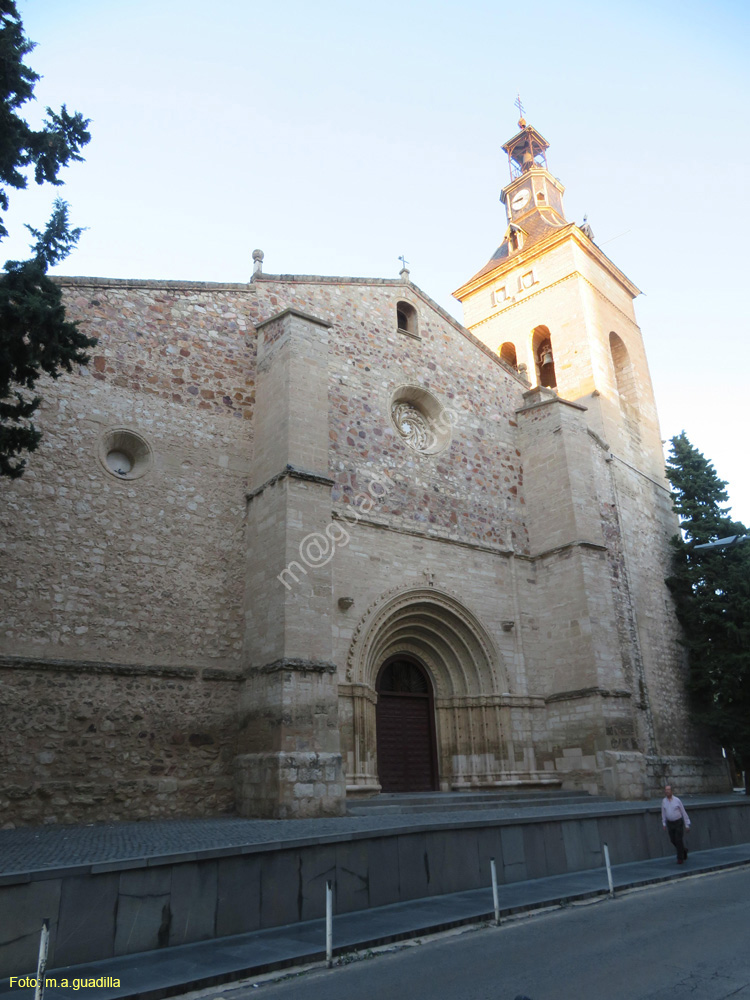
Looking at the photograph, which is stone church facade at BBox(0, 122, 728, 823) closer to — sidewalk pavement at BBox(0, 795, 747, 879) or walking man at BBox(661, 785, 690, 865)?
sidewalk pavement at BBox(0, 795, 747, 879)

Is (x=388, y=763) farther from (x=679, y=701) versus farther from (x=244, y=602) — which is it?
(x=679, y=701)

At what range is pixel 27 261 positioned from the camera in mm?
7484

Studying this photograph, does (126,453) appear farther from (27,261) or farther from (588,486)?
(588,486)

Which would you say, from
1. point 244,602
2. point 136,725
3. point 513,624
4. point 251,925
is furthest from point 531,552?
point 251,925

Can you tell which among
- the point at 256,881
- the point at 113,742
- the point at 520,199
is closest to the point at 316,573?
the point at 113,742

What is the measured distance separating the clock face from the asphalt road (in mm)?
25511

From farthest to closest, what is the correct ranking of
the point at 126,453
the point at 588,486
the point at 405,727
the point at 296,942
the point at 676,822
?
the point at 588,486
the point at 405,727
the point at 126,453
the point at 676,822
the point at 296,942

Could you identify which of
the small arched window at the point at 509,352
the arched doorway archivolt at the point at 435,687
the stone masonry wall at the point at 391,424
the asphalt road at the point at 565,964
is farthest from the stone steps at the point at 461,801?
the small arched window at the point at 509,352

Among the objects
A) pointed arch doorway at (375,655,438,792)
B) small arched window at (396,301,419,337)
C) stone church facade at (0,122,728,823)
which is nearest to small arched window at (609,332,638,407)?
stone church facade at (0,122,728,823)

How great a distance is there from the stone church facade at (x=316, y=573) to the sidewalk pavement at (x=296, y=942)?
3.22 metres

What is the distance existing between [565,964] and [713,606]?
48.0ft

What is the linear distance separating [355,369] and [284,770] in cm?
782

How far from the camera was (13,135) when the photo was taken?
732 cm

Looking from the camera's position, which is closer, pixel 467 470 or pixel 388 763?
pixel 388 763
